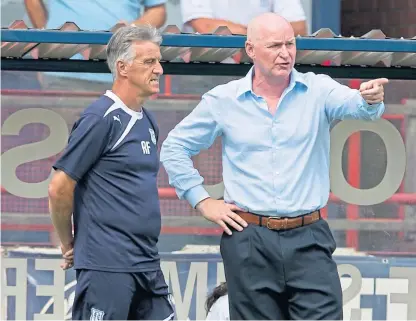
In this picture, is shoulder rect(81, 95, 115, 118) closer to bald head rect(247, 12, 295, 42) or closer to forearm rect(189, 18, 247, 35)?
bald head rect(247, 12, 295, 42)

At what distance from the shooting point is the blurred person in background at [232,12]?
340 inches

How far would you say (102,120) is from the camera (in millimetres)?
4641

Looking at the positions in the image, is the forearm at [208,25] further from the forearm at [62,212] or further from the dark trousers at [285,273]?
the dark trousers at [285,273]

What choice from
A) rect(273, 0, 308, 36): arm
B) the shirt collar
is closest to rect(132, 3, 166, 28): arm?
rect(273, 0, 308, 36): arm

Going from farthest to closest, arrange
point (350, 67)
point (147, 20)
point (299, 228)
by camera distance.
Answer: point (147, 20) → point (350, 67) → point (299, 228)

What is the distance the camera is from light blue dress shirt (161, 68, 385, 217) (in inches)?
179

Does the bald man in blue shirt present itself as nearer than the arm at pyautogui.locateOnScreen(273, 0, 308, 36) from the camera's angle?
Yes

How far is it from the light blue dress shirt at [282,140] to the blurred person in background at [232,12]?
399cm

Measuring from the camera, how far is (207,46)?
19.1 ft

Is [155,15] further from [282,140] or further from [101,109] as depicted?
[282,140]

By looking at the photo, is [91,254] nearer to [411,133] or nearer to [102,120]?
[102,120]

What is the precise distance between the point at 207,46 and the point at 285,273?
1.67m

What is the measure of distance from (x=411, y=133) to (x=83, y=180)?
99.8 inches

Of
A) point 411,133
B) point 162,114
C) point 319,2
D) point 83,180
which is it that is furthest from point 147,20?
point 83,180
